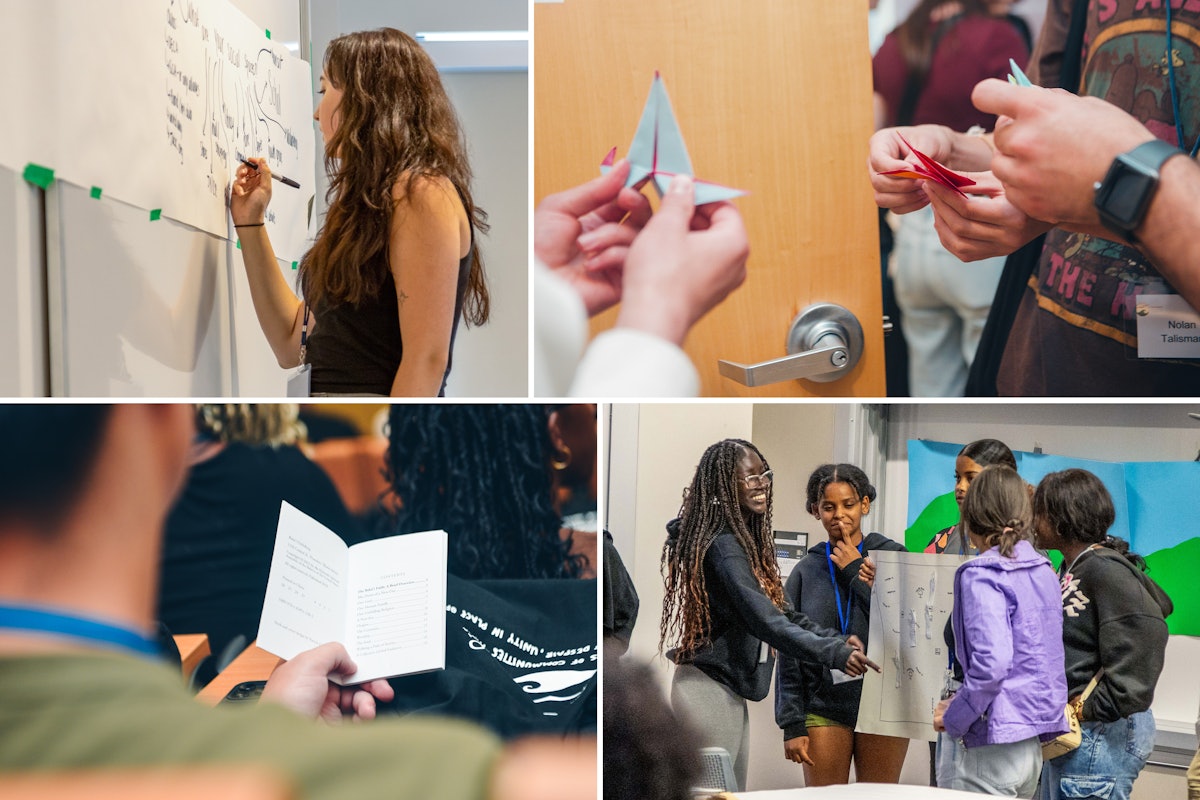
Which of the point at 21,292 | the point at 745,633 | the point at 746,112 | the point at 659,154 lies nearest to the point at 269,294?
the point at 21,292

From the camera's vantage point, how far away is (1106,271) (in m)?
1.45

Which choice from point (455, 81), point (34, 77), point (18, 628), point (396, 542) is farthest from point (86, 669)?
point (455, 81)

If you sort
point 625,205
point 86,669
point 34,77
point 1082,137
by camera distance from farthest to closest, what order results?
point 625,205, point 1082,137, point 34,77, point 86,669

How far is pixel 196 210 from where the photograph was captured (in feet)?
5.20

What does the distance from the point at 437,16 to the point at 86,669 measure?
150 cm

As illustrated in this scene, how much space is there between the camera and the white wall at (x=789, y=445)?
4.40 ft

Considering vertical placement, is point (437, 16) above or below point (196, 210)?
above

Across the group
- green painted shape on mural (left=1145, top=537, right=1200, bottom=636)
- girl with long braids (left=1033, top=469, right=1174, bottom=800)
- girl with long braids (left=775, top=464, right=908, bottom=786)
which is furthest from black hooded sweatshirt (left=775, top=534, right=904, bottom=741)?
green painted shape on mural (left=1145, top=537, right=1200, bottom=636)

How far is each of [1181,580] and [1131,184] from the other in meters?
0.50

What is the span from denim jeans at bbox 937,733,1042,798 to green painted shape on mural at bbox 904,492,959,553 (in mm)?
246

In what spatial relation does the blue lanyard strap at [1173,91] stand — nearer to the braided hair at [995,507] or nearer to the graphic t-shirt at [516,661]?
the braided hair at [995,507]

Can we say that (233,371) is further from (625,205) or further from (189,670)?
(625,205)

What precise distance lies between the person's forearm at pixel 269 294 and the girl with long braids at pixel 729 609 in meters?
0.73

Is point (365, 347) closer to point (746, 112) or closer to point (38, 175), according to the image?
point (38, 175)
